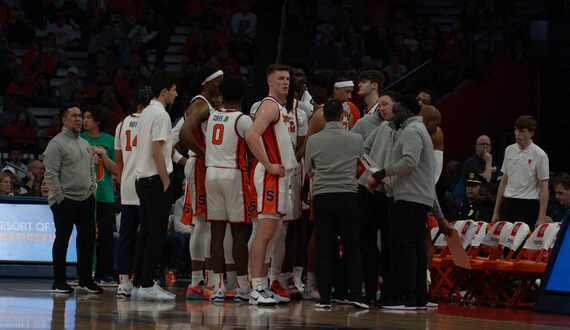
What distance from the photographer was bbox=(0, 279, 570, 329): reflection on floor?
7.27 m

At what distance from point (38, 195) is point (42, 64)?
6.24 metres

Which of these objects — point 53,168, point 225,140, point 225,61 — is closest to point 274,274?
point 225,140

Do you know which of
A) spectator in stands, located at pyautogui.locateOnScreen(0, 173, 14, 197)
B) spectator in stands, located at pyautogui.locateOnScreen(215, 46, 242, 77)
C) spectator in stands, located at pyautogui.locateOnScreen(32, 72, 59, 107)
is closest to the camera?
spectator in stands, located at pyautogui.locateOnScreen(0, 173, 14, 197)

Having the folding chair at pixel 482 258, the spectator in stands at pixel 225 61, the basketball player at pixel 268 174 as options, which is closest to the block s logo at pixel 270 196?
the basketball player at pixel 268 174

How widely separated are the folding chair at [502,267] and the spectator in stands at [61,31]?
11654 mm

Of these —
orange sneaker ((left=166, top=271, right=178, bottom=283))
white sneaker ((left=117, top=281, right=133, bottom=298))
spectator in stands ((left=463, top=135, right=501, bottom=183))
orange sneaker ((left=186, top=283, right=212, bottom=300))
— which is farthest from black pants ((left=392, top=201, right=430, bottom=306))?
spectator in stands ((left=463, top=135, right=501, bottom=183))

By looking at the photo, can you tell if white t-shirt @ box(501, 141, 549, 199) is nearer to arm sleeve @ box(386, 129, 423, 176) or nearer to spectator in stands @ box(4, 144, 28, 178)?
arm sleeve @ box(386, 129, 423, 176)

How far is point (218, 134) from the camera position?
362 inches

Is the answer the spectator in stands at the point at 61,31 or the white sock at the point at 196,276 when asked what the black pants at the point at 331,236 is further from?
the spectator in stands at the point at 61,31

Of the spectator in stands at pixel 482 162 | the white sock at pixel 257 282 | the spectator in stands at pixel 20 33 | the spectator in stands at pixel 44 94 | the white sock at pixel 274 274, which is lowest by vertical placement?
the white sock at pixel 257 282

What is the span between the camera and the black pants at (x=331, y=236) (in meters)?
8.91

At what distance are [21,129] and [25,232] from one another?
5078 millimetres

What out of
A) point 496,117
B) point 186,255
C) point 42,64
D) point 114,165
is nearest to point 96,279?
point 114,165

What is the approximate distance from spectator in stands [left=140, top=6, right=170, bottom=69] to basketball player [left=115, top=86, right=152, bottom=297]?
9.92m
